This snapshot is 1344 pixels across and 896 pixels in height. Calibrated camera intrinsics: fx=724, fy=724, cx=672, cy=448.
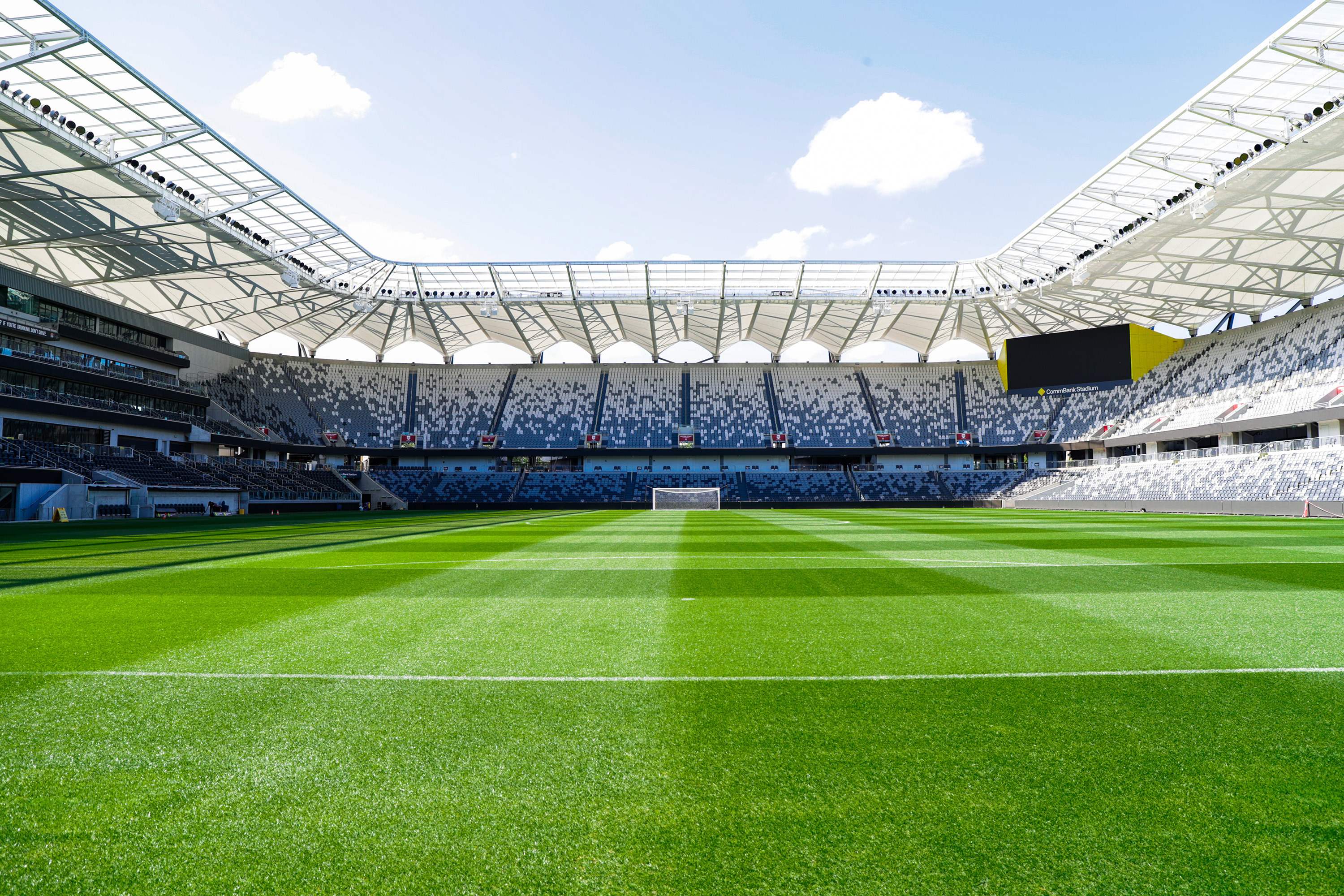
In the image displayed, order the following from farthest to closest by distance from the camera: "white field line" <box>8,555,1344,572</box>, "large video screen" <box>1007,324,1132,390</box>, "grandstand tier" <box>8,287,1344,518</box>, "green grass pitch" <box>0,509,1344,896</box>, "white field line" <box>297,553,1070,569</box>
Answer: "large video screen" <box>1007,324,1132,390</box> → "grandstand tier" <box>8,287,1344,518</box> → "white field line" <box>297,553,1070,569</box> → "white field line" <box>8,555,1344,572</box> → "green grass pitch" <box>0,509,1344,896</box>

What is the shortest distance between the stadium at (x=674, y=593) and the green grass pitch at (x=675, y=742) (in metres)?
0.02

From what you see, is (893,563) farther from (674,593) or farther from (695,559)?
(674,593)

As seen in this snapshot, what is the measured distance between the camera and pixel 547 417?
63375 millimetres

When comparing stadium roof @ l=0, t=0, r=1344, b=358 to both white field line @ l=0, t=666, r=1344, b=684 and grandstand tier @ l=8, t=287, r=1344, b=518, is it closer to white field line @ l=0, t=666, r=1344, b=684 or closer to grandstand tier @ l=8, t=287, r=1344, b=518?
grandstand tier @ l=8, t=287, r=1344, b=518

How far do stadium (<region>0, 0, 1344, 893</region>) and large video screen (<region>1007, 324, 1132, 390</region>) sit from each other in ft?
0.72

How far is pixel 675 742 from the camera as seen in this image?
3330 millimetres

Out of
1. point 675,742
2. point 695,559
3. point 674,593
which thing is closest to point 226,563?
point 695,559

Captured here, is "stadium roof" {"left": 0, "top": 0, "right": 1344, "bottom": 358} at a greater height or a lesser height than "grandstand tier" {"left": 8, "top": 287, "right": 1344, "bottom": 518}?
greater

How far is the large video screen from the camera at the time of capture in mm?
51875

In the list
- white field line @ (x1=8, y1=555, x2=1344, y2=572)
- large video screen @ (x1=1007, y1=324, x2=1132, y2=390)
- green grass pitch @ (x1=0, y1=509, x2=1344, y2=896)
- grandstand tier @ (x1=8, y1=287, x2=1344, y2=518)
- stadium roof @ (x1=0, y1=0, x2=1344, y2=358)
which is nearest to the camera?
green grass pitch @ (x1=0, y1=509, x2=1344, y2=896)

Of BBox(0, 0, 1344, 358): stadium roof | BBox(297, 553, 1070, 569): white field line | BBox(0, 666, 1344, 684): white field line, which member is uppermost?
BBox(0, 0, 1344, 358): stadium roof

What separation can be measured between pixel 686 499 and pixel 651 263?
16424 mm

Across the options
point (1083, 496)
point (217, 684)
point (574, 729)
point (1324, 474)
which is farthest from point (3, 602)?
point (1083, 496)

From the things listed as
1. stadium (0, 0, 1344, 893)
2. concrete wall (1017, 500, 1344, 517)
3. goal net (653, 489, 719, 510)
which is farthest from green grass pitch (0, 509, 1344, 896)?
goal net (653, 489, 719, 510)
